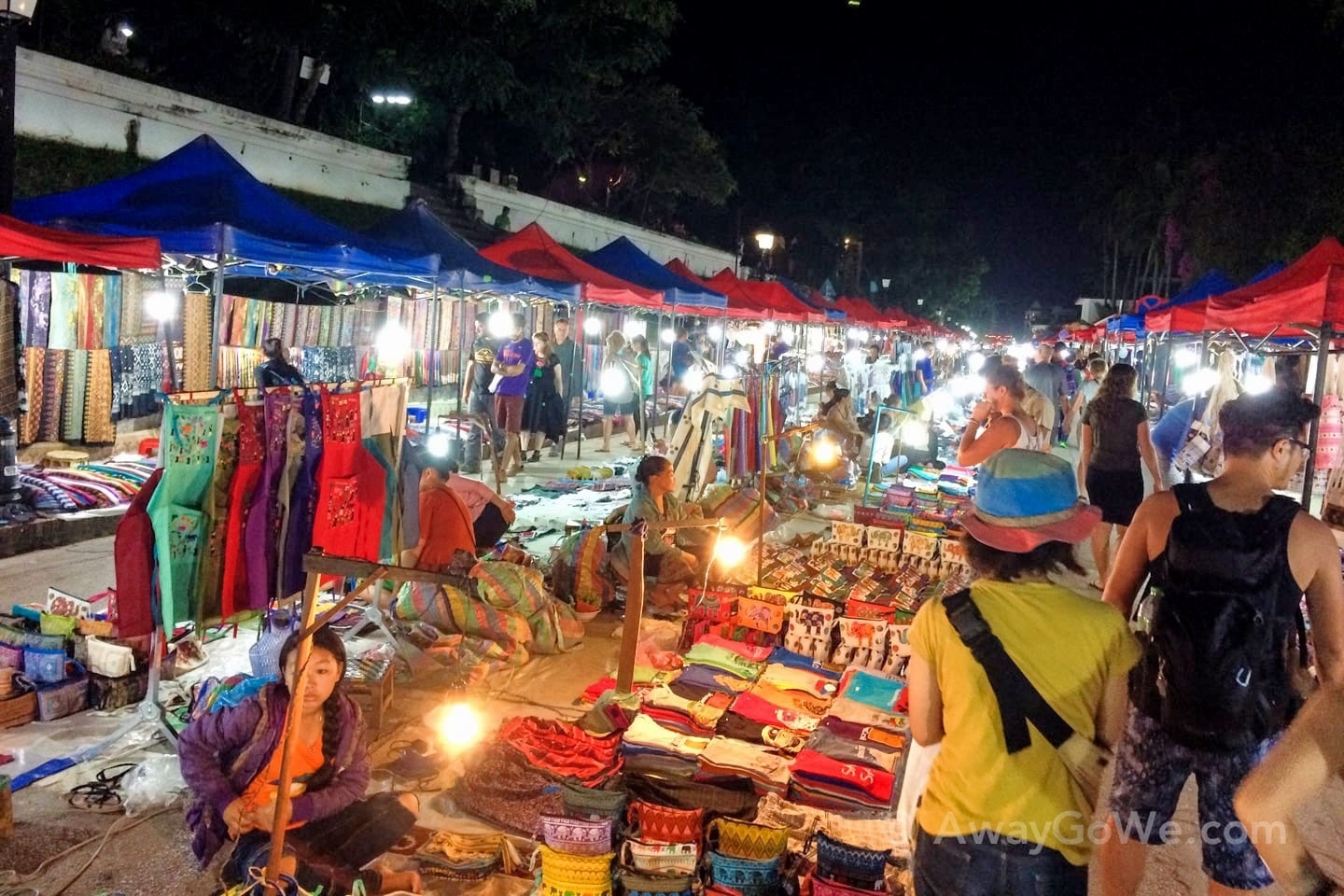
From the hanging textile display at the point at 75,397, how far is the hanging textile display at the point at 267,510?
6.50 m

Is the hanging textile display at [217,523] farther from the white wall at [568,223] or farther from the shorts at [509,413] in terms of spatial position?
the white wall at [568,223]

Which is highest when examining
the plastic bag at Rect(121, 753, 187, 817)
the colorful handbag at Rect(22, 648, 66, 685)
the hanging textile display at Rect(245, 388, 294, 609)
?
the hanging textile display at Rect(245, 388, 294, 609)

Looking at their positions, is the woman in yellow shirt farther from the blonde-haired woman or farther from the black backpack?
the blonde-haired woman

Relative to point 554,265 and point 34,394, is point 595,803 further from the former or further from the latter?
point 554,265

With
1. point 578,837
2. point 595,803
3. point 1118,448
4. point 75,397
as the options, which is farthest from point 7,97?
point 1118,448

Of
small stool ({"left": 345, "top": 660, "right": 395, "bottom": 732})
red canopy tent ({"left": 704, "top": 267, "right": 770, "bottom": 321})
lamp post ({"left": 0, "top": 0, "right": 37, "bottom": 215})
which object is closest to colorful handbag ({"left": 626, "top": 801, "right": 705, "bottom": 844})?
small stool ({"left": 345, "top": 660, "right": 395, "bottom": 732})

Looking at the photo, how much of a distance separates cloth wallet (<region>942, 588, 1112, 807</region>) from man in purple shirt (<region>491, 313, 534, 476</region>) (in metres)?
9.47

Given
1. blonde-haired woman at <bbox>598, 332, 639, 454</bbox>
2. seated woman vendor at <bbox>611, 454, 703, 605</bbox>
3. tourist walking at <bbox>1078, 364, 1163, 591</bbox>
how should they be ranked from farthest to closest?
1. blonde-haired woman at <bbox>598, 332, 639, 454</bbox>
2. seated woman vendor at <bbox>611, 454, 703, 605</bbox>
3. tourist walking at <bbox>1078, 364, 1163, 591</bbox>

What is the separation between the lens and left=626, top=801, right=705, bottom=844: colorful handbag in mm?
3258

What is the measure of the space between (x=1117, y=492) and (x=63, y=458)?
30.3ft

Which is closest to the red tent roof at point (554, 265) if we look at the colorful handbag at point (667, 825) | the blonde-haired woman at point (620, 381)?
the blonde-haired woman at point (620, 381)

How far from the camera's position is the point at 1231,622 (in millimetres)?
2512

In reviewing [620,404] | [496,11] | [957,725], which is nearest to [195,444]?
[957,725]

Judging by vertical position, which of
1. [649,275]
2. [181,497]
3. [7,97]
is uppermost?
[7,97]
